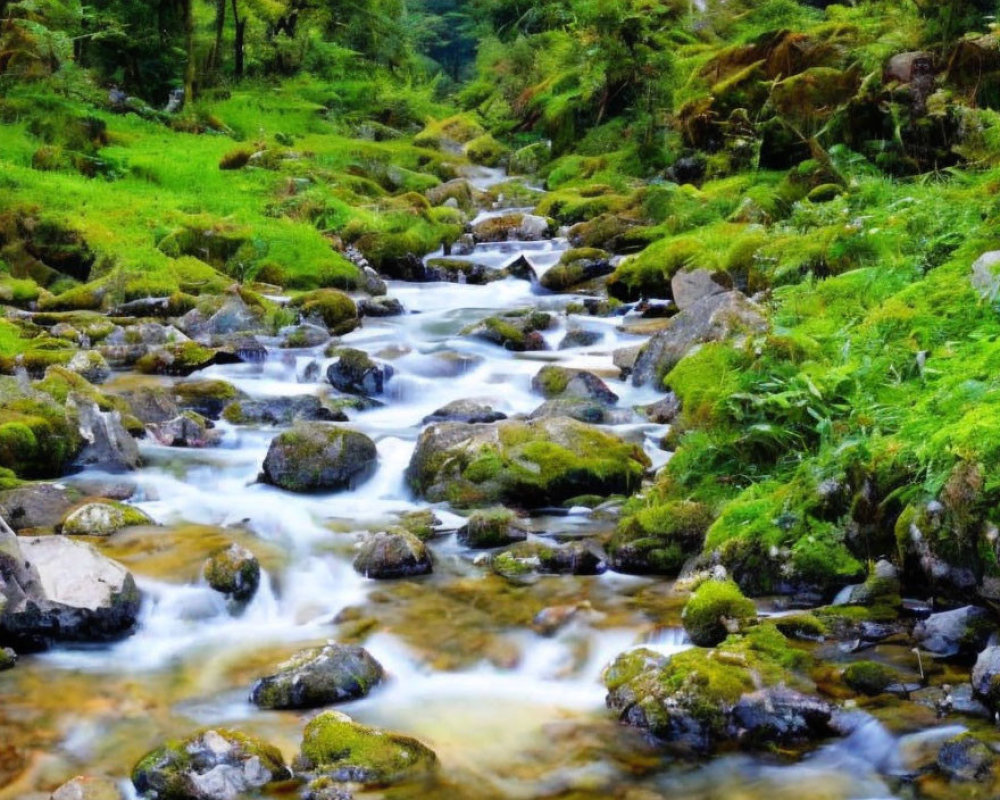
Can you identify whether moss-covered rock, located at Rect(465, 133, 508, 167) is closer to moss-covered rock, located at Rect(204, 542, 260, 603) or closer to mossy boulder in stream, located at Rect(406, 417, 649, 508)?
mossy boulder in stream, located at Rect(406, 417, 649, 508)

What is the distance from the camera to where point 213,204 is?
19953 mm

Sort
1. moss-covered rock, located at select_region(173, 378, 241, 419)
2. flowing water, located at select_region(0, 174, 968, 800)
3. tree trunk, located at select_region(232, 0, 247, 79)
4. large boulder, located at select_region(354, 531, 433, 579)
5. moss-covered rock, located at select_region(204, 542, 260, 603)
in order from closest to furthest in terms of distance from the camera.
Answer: flowing water, located at select_region(0, 174, 968, 800) < moss-covered rock, located at select_region(204, 542, 260, 603) < large boulder, located at select_region(354, 531, 433, 579) < moss-covered rock, located at select_region(173, 378, 241, 419) < tree trunk, located at select_region(232, 0, 247, 79)

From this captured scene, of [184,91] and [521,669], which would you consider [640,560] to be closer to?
[521,669]

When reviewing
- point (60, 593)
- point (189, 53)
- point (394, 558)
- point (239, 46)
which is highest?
point (239, 46)

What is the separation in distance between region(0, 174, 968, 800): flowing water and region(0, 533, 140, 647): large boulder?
0.16 metres

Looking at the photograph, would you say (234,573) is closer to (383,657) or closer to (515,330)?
(383,657)

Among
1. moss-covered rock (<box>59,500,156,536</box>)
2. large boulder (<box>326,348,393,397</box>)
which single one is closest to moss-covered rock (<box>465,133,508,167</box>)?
large boulder (<box>326,348,393,397</box>)

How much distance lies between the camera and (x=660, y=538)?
718 cm

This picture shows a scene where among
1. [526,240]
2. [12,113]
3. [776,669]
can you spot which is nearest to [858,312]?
[776,669]

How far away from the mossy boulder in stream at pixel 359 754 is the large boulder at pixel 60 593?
204 centimetres

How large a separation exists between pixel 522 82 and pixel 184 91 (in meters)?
12.3

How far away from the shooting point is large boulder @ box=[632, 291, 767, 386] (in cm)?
999

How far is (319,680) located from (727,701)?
2156mm

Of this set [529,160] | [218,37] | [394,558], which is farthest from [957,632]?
[218,37]
